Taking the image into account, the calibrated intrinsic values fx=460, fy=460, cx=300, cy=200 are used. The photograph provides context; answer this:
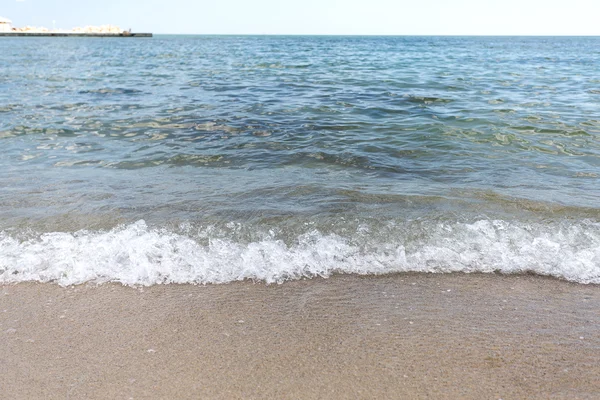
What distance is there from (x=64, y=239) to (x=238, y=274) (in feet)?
5.50

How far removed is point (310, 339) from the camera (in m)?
2.80

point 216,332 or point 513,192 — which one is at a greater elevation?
point 513,192

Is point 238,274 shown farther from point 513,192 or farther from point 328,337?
point 513,192

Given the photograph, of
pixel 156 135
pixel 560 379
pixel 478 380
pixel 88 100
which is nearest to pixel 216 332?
pixel 478 380

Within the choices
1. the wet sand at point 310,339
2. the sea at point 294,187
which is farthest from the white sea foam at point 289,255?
the wet sand at point 310,339

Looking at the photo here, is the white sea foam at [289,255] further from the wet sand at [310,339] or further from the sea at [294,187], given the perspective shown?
the wet sand at [310,339]

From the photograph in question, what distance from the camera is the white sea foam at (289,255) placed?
3.55m

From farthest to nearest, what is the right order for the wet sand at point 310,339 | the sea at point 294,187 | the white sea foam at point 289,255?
the sea at point 294,187, the white sea foam at point 289,255, the wet sand at point 310,339

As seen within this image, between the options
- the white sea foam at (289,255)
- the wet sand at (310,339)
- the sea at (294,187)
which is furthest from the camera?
the sea at (294,187)

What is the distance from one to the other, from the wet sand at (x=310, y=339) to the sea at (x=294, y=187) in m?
0.26

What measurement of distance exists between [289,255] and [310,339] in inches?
44.7

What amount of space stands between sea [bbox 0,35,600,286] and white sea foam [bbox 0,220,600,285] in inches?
0.7

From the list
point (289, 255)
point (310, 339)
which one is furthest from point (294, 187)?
point (310, 339)

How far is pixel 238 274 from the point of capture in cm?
357
